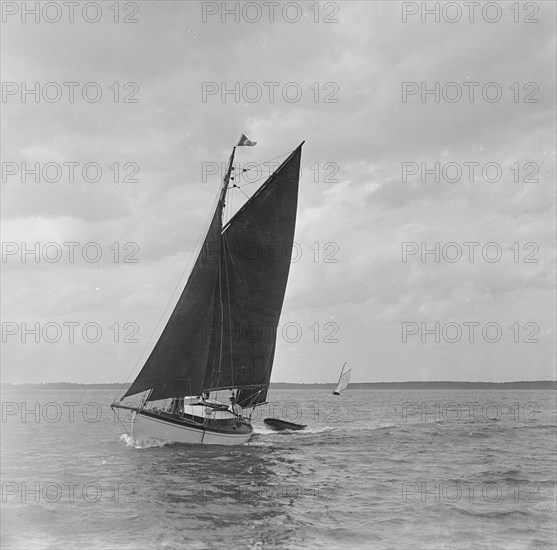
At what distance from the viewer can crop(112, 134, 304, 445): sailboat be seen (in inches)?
1256

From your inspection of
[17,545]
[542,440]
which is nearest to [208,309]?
[17,545]

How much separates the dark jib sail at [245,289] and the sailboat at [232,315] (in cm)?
6

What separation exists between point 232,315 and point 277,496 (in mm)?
16149

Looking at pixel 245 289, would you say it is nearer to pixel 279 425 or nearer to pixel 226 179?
pixel 226 179

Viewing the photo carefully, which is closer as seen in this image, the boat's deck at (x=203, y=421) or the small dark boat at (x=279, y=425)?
the boat's deck at (x=203, y=421)

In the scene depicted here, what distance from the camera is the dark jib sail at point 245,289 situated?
109 ft

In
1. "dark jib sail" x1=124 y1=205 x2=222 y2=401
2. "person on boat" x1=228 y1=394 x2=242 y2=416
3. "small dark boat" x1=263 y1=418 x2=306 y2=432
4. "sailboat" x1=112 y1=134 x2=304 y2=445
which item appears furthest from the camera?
"small dark boat" x1=263 y1=418 x2=306 y2=432

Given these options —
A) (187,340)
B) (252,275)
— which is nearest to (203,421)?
(187,340)

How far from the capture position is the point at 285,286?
3597 centimetres

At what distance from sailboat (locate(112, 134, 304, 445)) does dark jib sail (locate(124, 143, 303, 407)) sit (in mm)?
56

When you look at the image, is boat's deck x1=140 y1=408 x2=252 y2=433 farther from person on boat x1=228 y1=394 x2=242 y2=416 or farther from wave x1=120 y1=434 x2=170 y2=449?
wave x1=120 y1=434 x2=170 y2=449

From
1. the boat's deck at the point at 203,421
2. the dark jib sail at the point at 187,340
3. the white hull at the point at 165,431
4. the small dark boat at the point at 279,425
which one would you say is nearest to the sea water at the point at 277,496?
the white hull at the point at 165,431

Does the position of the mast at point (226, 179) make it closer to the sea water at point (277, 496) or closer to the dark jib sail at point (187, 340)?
the dark jib sail at point (187, 340)

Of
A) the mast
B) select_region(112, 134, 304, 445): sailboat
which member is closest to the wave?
select_region(112, 134, 304, 445): sailboat
